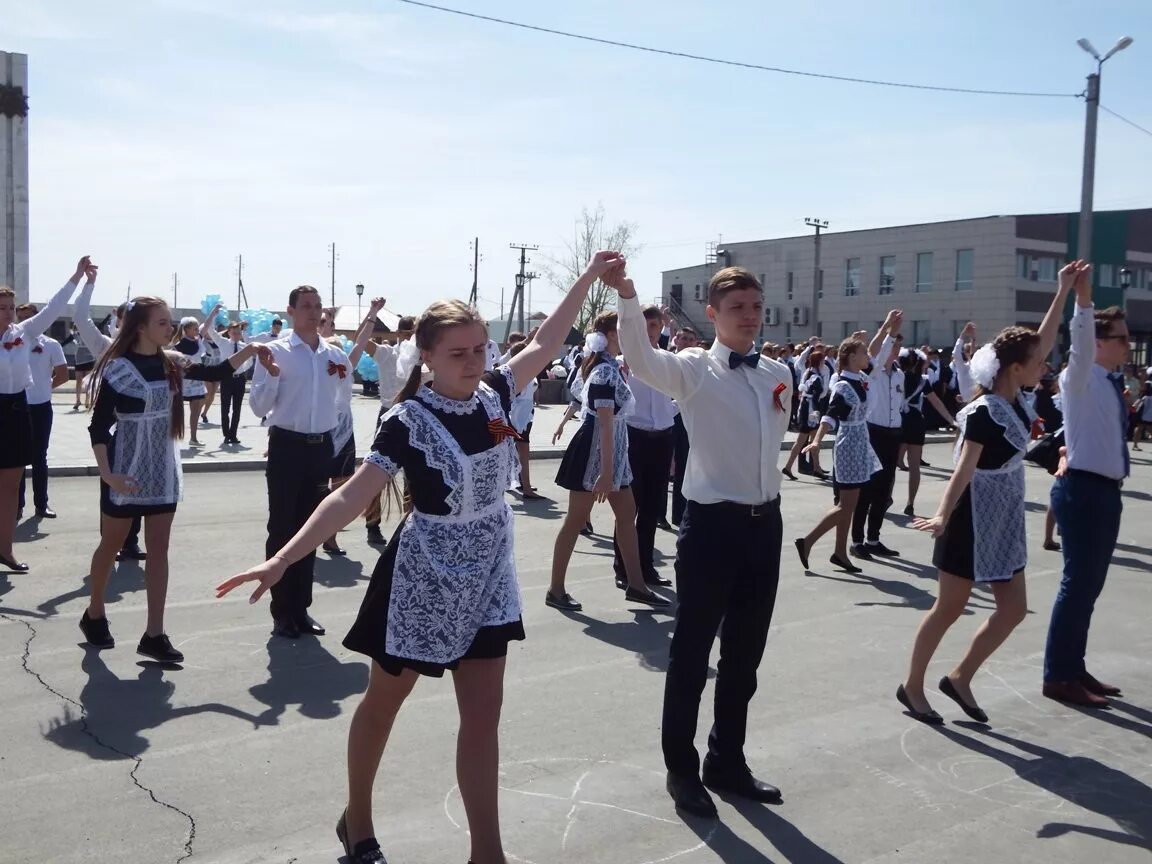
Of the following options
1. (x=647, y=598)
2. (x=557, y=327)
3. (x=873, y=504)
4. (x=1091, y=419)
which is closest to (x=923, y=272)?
(x=873, y=504)

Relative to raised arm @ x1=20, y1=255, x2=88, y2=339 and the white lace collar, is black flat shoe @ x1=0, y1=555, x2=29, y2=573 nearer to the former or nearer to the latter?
raised arm @ x1=20, y1=255, x2=88, y2=339

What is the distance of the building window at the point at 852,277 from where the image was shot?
59906 mm

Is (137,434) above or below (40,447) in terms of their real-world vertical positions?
above

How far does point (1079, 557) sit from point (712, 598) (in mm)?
2642

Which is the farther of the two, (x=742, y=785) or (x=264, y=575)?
(x=742, y=785)

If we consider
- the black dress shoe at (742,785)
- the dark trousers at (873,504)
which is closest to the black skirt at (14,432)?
the black dress shoe at (742,785)

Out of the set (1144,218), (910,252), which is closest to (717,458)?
(910,252)

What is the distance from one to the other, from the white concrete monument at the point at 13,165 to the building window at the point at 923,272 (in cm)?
4151

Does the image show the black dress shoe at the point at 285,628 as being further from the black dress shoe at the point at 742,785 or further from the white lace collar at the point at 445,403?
the white lace collar at the point at 445,403

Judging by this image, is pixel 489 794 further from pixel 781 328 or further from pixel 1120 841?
pixel 781 328

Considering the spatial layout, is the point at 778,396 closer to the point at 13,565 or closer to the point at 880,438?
the point at 13,565

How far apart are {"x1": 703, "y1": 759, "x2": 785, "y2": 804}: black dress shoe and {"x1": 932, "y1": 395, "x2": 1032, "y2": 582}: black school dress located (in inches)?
62.8

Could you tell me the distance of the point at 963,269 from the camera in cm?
5475

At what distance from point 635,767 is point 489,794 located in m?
1.37
